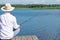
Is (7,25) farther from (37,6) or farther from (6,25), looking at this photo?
(37,6)

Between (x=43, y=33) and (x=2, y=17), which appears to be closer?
(x=2, y=17)

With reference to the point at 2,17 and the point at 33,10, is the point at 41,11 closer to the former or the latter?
the point at 33,10

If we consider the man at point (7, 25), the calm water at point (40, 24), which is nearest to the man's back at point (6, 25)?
the man at point (7, 25)

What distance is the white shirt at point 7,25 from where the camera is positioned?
7.77ft

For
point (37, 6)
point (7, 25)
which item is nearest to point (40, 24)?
point (37, 6)

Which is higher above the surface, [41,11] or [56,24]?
[56,24]

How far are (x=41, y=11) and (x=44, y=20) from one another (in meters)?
1.15

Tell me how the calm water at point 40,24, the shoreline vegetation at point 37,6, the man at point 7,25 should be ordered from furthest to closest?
1. the shoreline vegetation at point 37,6
2. the calm water at point 40,24
3. the man at point 7,25

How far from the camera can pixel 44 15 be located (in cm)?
631

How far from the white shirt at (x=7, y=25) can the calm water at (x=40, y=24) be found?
1448 millimetres

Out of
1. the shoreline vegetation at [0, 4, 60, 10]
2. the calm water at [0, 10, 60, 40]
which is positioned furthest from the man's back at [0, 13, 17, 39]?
the shoreline vegetation at [0, 4, 60, 10]

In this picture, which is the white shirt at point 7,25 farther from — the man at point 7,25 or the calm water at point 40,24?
the calm water at point 40,24

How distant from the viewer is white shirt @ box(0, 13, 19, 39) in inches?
93.3
